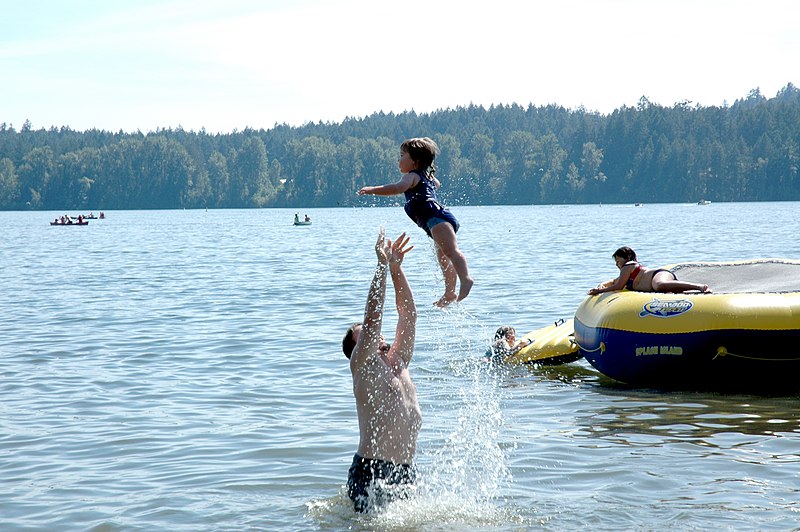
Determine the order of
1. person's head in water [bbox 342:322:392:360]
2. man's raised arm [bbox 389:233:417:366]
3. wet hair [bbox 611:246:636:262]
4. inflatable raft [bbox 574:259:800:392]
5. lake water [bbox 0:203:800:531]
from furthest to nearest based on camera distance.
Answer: wet hair [bbox 611:246:636:262], inflatable raft [bbox 574:259:800:392], lake water [bbox 0:203:800:531], person's head in water [bbox 342:322:392:360], man's raised arm [bbox 389:233:417:366]

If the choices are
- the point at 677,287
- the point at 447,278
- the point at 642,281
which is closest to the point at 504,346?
the point at 642,281

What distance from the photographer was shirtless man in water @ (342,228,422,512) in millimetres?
7305

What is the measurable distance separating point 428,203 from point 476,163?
156842 mm

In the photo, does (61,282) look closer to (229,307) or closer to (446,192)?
(229,307)

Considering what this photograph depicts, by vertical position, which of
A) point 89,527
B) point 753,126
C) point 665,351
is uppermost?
point 753,126

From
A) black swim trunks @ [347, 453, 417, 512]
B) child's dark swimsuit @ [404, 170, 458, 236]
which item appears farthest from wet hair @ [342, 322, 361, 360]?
child's dark swimsuit @ [404, 170, 458, 236]

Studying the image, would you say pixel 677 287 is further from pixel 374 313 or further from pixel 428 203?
pixel 374 313

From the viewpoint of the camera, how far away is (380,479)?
7.68 metres

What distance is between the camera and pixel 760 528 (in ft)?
26.0

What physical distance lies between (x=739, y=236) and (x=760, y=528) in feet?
156

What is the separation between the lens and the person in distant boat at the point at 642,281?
1361 centimetres

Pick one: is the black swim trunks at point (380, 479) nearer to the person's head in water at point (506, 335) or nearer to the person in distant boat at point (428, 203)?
the person in distant boat at point (428, 203)

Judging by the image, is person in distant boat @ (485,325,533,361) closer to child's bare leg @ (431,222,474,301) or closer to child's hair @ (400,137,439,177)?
child's bare leg @ (431,222,474,301)

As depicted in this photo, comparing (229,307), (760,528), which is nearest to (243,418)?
(760,528)
